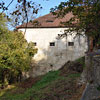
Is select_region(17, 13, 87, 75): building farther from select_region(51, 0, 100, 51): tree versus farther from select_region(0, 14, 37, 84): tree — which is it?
select_region(51, 0, 100, 51): tree

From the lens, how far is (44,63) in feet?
59.2

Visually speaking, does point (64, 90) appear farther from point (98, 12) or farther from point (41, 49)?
point (41, 49)

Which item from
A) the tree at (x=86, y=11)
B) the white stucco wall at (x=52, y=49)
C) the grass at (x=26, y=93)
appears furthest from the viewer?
the white stucco wall at (x=52, y=49)

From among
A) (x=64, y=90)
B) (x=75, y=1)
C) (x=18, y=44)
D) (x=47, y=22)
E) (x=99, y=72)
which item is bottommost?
(x=64, y=90)

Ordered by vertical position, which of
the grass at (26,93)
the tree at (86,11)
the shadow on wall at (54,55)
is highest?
the tree at (86,11)

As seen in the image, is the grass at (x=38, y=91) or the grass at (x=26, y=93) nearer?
the grass at (x=38, y=91)

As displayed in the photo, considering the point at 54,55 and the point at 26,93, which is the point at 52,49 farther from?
the point at 26,93

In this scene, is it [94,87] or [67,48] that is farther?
[67,48]

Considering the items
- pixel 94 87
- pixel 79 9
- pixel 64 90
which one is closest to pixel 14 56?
pixel 64 90

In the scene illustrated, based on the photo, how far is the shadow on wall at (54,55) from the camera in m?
17.8

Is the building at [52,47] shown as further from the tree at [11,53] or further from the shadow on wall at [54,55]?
the tree at [11,53]

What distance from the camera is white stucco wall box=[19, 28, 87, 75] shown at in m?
17.8

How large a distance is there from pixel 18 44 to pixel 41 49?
187 inches

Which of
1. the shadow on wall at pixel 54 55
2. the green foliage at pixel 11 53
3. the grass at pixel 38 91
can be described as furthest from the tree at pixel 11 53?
the shadow on wall at pixel 54 55
